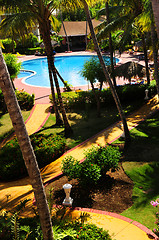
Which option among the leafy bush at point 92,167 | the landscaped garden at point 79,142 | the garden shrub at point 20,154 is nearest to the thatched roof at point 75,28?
the landscaped garden at point 79,142

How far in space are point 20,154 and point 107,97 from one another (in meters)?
8.91

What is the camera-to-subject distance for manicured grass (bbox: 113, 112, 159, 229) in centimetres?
804

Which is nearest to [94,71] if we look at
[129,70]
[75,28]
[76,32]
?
[129,70]

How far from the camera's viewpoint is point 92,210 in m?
8.34

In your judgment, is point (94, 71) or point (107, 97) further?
point (107, 97)

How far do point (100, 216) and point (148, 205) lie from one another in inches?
62.0

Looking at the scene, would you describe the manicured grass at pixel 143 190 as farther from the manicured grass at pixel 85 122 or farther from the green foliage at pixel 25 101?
the green foliage at pixel 25 101

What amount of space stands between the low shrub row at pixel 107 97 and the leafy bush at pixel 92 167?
893 cm

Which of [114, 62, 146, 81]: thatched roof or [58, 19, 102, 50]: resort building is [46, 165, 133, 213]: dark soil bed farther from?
[58, 19, 102, 50]: resort building

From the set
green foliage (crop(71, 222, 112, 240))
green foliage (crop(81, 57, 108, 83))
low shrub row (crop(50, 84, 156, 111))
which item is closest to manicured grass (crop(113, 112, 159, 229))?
green foliage (crop(71, 222, 112, 240))

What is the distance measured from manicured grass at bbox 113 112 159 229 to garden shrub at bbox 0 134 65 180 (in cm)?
322

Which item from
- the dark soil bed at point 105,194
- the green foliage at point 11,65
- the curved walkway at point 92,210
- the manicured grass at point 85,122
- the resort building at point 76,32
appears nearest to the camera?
the curved walkway at point 92,210

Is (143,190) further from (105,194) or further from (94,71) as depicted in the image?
(94,71)

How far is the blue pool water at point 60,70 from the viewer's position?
104ft
